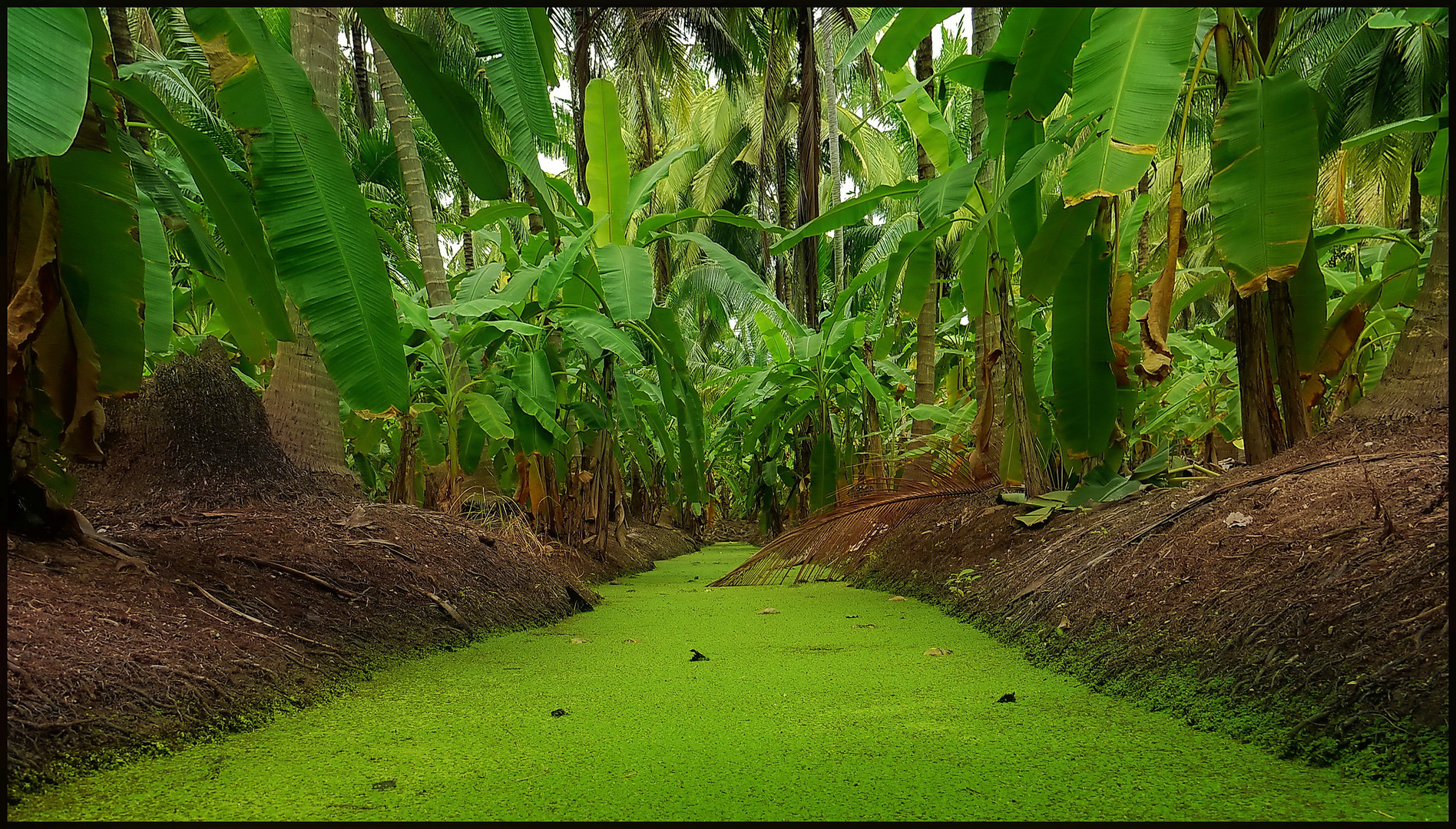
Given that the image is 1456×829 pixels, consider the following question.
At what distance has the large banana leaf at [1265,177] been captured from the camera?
139cm

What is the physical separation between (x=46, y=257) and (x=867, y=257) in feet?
41.5

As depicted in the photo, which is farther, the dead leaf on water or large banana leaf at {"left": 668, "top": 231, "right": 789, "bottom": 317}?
large banana leaf at {"left": 668, "top": 231, "right": 789, "bottom": 317}

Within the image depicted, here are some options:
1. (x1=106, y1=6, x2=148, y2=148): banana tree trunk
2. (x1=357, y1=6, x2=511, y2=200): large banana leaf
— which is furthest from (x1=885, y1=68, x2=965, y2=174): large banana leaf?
(x1=106, y1=6, x2=148, y2=148): banana tree trunk

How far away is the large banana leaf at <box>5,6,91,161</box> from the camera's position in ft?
2.67

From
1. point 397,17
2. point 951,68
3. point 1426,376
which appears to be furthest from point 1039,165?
point 397,17

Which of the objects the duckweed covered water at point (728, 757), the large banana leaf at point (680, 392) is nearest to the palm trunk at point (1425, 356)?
the duckweed covered water at point (728, 757)

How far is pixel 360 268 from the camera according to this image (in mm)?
1198

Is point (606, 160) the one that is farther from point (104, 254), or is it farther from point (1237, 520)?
point (1237, 520)

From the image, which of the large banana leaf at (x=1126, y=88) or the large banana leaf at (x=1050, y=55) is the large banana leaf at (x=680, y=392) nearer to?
the large banana leaf at (x=1050, y=55)

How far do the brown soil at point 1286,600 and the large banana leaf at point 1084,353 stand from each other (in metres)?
0.21

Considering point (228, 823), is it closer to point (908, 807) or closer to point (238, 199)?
point (908, 807)

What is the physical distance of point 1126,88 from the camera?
1.39m

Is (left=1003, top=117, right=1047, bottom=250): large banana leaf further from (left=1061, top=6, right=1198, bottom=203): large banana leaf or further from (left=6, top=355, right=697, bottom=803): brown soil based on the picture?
(left=6, top=355, right=697, bottom=803): brown soil

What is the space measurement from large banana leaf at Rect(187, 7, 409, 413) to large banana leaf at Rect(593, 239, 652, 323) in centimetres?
111
